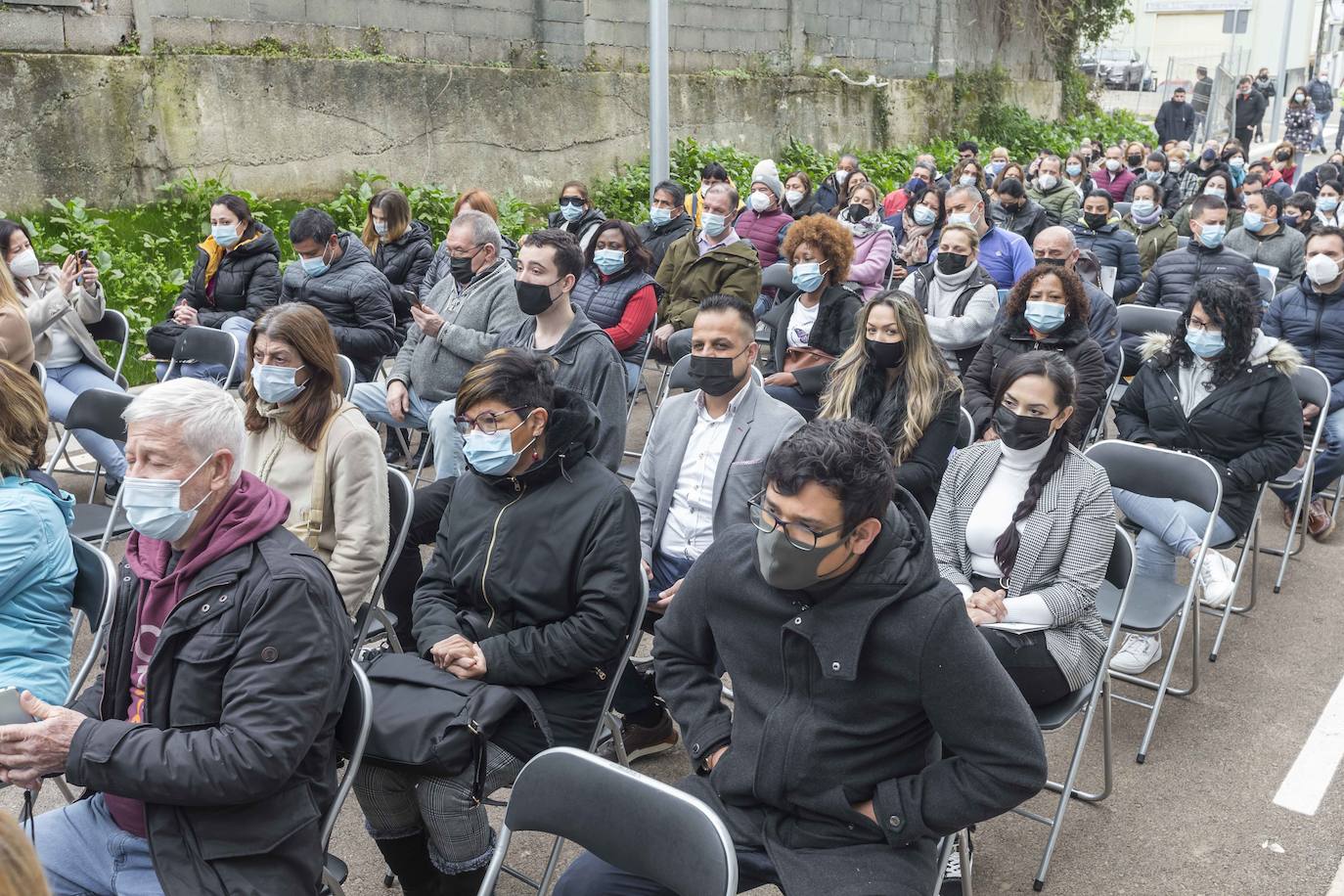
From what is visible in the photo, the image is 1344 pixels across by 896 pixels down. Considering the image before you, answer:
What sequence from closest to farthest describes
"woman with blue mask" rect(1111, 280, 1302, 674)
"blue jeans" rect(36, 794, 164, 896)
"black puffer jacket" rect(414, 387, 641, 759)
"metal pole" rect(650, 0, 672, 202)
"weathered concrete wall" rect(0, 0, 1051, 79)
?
"blue jeans" rect(36, 794, 164, 896) < "black puffer jacket" rect(414, 387, 641, 759) < "woman with blue mask" rect(1111, 280, 1302, 674) < "weathered concrete wall" rect(0, 0, 1051, 79) < "metal pole" rect(650, 0, 672, 202)

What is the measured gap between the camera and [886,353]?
4.76 meters

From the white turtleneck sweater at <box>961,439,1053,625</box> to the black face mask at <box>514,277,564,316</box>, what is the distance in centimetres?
200

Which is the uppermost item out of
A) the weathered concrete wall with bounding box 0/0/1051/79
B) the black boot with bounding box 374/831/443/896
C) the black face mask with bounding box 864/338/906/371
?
the weathered concrete wall with bounding box 0/0/1051/79

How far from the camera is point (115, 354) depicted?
27.0 ft

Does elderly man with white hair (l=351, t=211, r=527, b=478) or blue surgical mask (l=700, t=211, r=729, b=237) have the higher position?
blue surgical mask (l=700, t=211, r=729, b=237)

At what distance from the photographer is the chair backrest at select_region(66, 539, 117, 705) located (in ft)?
10.5

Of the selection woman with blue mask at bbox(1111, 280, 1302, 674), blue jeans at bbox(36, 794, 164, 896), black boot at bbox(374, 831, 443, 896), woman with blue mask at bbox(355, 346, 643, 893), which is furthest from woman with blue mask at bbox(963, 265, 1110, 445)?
blue jeans at bbox(36, 794, 164, 896)

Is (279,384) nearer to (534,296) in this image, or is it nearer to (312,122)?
(534,296)

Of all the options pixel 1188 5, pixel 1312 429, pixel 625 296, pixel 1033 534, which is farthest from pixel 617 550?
pixel 1188 5

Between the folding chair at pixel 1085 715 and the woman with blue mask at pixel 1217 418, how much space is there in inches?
35.2

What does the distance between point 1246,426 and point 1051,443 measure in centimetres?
164

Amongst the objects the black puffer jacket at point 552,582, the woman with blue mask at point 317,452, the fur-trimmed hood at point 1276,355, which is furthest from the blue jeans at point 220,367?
the fur-trimmed hood at point 1276,355

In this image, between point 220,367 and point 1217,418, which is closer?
point 1217,418

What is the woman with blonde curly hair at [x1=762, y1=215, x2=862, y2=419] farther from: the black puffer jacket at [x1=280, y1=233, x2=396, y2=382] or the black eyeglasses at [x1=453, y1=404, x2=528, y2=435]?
the black eyeglasses at [x1=453, y1=404, x2=528, y2=435]
